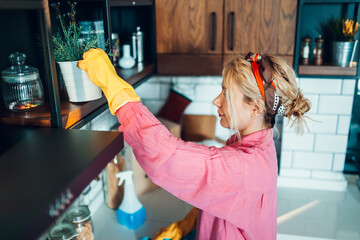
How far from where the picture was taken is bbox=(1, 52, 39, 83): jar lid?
0.90 m

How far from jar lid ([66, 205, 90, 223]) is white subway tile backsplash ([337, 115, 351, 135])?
1.47 metres

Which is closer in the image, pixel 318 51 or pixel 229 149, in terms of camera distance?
pixel 229 149

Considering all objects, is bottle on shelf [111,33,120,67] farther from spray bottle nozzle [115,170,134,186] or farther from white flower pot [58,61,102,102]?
white flower pot [58,61,102,102]

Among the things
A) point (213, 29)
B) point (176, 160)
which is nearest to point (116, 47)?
point (213, 29)

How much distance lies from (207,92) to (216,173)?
118 centimetres

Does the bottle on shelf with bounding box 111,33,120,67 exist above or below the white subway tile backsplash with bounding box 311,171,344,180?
above

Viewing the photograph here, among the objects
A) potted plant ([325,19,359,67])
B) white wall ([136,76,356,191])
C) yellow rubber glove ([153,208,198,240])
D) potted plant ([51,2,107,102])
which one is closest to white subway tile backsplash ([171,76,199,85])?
white wall ([136,76,356,191])

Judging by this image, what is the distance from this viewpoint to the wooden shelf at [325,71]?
169cm

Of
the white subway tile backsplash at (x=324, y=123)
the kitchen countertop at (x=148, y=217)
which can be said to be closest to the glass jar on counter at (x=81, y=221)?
the kitchen countertop at (x=148, y=217)

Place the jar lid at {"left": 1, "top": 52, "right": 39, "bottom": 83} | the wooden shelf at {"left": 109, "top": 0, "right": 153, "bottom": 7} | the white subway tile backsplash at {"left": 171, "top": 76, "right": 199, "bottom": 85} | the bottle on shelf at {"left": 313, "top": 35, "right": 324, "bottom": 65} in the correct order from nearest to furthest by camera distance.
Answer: the jar lid at {"left": 1, "top": 52, "right": 39, "bottom": 83}, the wooden shelf at {"left": 109, "top": 0, "right": 153, "bottom": 7}, the bottle on shelf at {"left": 313, "top": 35, "right": 324, "bottom": 65}, the white subway tile backsplash at {"left": 171, "top": 76, "right": 199, "bottom": 85}

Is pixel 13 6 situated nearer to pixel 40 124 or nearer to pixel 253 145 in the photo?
pixel 40 124

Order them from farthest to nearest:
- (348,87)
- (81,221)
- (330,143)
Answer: (330,143) → (348,87) → (81,221)

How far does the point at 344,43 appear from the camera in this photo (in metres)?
1.68

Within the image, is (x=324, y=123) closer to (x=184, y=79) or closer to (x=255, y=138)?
(x=184, y=79)
